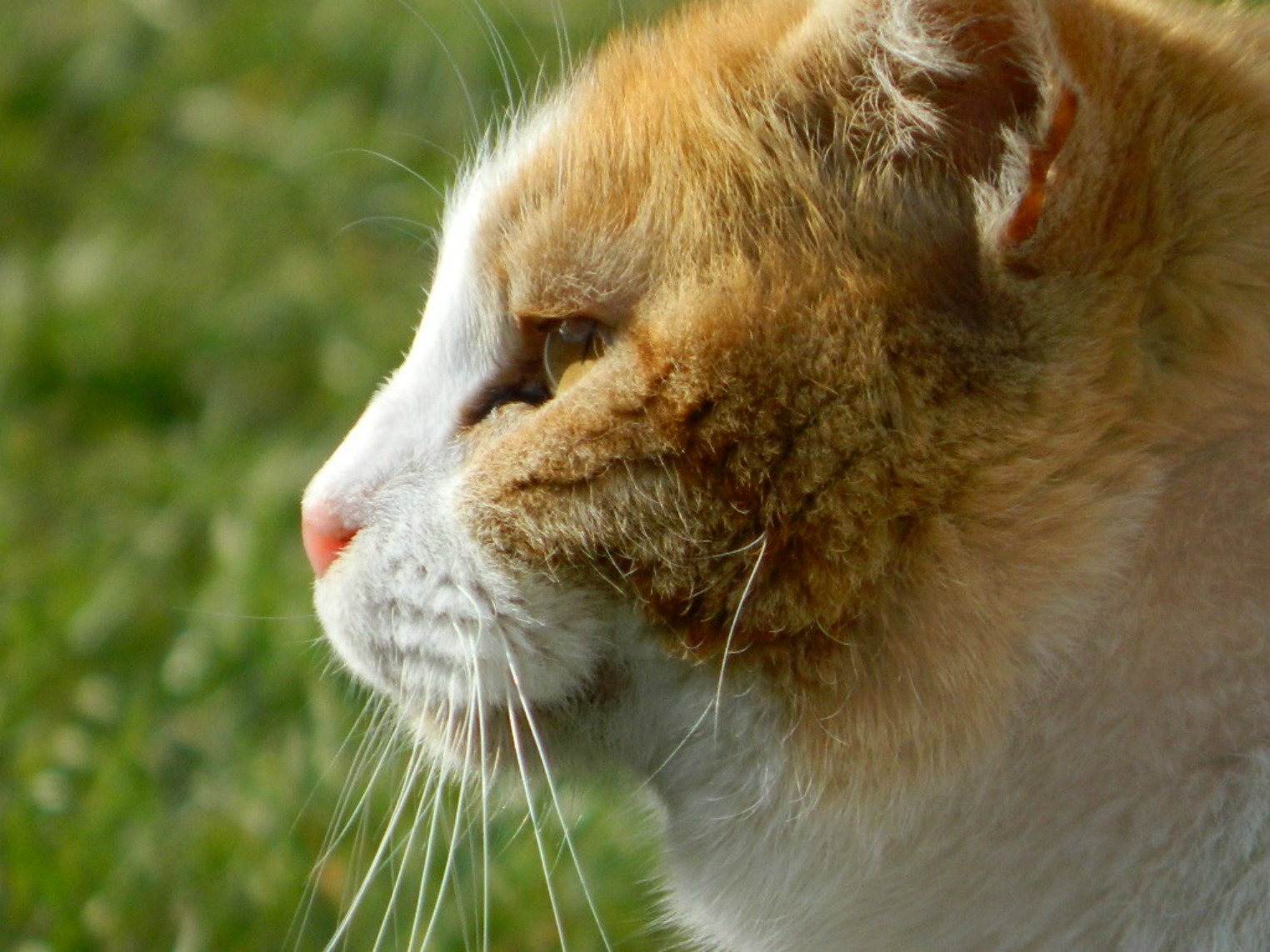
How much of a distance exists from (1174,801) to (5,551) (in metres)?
2.57

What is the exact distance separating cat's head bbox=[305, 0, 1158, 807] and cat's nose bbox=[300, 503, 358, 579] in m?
0.06

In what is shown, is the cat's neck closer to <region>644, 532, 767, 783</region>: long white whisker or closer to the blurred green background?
<region>644, 532, 767, 783</region>: long white whisker

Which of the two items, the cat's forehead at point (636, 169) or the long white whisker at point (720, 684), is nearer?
the long white whisker at point (720, 684)

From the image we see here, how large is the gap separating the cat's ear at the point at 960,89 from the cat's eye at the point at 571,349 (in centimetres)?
35

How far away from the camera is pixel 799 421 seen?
1.76 metres

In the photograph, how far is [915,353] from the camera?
1742mm

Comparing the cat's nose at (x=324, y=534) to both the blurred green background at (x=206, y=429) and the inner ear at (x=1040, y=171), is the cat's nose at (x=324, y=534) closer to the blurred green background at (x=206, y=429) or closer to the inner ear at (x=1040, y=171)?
the blurred green background at (x=206, y=429)

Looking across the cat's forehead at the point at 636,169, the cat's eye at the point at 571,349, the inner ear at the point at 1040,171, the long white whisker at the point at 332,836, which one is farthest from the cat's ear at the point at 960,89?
the long white whisker at the point at 332,836

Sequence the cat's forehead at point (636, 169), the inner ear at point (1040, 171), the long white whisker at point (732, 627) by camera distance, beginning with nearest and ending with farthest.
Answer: the inner ear at point (1040, 171) → the long white whisker at point (732, 627) → the cat's forehead at point (636, 169)

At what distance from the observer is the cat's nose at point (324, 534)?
2.04m

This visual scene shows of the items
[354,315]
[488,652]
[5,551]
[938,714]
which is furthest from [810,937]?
[354,315]

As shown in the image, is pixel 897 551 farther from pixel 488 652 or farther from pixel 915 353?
pixel 488 652

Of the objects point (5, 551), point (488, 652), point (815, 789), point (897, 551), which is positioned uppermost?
point (5, 551)

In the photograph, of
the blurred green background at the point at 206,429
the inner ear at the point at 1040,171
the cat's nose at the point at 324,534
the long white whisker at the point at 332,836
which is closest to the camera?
the inner ear at the point at 1040,171
